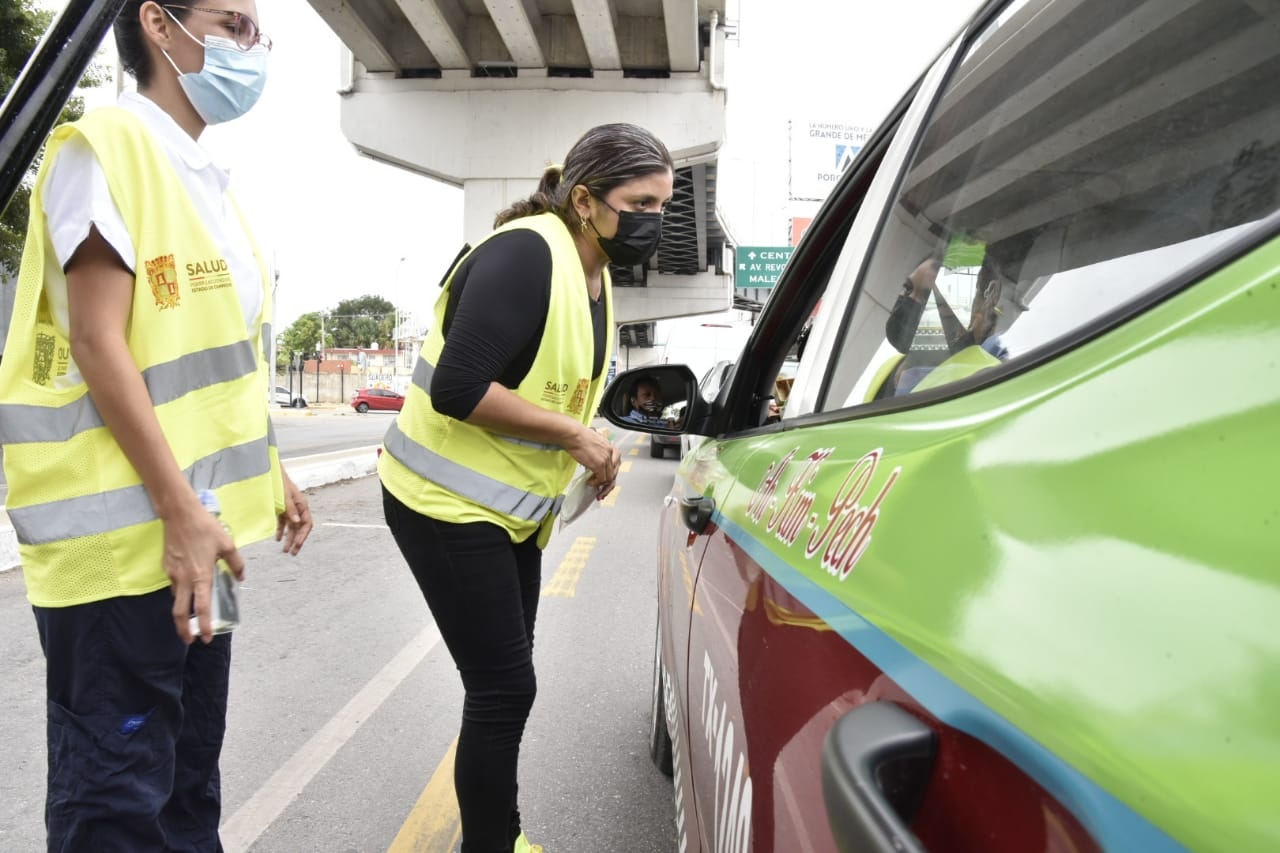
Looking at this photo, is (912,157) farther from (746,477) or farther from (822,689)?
(822,689)

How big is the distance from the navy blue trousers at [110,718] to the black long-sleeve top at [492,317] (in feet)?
2.00

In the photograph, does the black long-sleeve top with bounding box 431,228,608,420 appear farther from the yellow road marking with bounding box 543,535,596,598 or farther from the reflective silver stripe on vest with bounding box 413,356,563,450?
the yellow road marking with bounding box 543,535,596,598

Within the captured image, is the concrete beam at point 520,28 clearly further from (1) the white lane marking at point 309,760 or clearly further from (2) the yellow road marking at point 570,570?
(1) the white lane marking at point 309,760

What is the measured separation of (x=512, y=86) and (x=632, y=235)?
50.1ft

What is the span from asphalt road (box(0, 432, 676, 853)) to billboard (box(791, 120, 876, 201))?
39622 millimetres

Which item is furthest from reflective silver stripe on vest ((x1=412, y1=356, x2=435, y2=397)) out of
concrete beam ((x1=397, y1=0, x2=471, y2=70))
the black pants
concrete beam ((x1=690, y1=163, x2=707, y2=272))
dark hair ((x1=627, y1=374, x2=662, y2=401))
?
concrete beam ((x1=690, y1=163, x2=707, y2=272))

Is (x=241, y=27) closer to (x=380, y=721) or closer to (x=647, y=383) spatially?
(x=647, y=383)

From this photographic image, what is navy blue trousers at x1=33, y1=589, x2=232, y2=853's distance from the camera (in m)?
1.29

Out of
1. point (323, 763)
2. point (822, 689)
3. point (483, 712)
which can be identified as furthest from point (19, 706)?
point (822, 689)

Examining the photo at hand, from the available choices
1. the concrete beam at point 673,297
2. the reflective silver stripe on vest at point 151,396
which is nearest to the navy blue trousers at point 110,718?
the reflective silver stripe on vest at point 151,396

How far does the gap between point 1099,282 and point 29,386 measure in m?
1.41

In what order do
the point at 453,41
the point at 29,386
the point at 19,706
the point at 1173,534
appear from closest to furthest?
the point at 1173,534
the point at 29,386
the point at 19,706
the point at 453,41

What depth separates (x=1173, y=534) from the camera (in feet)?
1.62

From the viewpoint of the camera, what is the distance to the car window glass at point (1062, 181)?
2.46 ft
